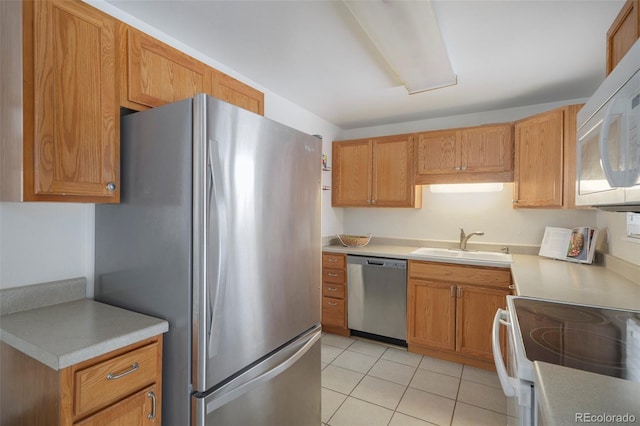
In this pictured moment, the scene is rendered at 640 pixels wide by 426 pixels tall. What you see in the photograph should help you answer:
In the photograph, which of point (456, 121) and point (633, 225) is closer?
point (633, 225)

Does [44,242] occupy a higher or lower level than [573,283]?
higher

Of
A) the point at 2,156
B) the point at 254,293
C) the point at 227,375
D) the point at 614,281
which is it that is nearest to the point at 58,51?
the point at 2,156

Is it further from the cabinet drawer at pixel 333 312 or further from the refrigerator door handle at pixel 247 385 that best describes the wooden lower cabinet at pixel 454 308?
the refrigerator door handle at pixel 247 385

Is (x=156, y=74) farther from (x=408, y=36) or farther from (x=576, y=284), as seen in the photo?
(x=576, y=284)

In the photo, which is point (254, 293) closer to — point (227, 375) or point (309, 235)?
point (227, 375)

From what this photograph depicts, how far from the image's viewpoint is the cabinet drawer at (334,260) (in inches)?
122

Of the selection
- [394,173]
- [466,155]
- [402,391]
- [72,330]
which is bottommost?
[402,391]

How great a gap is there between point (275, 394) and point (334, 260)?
1.77m

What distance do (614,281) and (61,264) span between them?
3.03 metres

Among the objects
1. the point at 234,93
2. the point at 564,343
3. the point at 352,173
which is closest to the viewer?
the point at 564,343

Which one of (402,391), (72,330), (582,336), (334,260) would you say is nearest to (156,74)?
(72,330)

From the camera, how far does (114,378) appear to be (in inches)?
41.1

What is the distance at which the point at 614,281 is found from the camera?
5.88 ft

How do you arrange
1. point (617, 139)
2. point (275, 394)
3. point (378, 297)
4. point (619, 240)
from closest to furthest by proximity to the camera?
point (617, 139) → point (275, 394) → point (619, 240) → point (378, 297)
